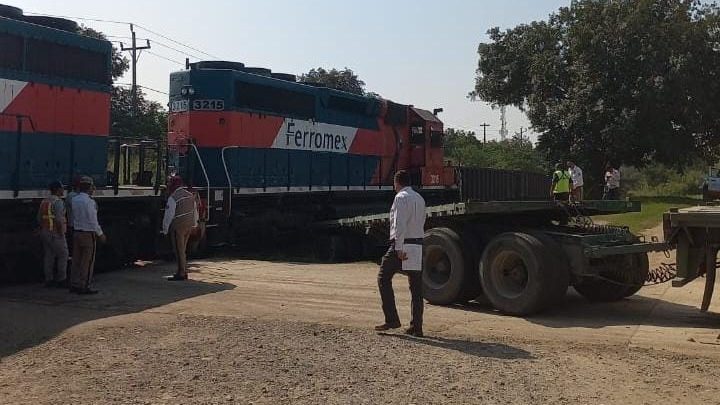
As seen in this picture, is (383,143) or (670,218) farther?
(383,143)

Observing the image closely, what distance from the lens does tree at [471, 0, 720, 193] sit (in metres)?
34.2

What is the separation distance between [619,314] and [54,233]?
8.51m

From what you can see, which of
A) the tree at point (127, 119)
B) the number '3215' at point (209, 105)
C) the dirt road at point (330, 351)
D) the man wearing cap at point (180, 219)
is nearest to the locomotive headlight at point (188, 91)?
the number '3215' at point (209, 105)

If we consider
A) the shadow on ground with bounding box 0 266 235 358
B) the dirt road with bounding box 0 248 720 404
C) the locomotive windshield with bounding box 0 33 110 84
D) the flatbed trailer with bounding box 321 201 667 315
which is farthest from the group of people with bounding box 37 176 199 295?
the flatbed trailer with bounding box 321 201 667 315

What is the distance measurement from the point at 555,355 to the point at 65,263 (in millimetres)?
7982

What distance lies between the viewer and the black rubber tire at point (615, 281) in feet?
32.4

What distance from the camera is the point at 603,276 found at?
33.2 ft

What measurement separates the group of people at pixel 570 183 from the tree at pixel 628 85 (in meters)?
12.4

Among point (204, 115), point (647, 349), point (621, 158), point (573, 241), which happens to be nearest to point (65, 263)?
point (204, 115)

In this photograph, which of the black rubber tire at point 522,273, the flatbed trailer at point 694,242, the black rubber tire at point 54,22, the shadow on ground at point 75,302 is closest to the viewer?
the shadow on ground at point 75,302

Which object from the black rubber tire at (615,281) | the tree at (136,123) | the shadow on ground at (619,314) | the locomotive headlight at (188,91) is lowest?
the shadow on ground at (619,314)

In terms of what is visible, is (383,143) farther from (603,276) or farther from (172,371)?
(172,371)

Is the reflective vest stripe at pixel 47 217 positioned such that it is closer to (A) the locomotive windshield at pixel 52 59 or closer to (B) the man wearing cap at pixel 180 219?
(B) the man wearing cap at pixel 180 219

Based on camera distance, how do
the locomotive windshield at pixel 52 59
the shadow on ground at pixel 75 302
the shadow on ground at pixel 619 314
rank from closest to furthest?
the shadow on ground at pixel 75 302 → the shadow on ground at pixel 619 314 → the locomotive windshield at pixel 52 59
